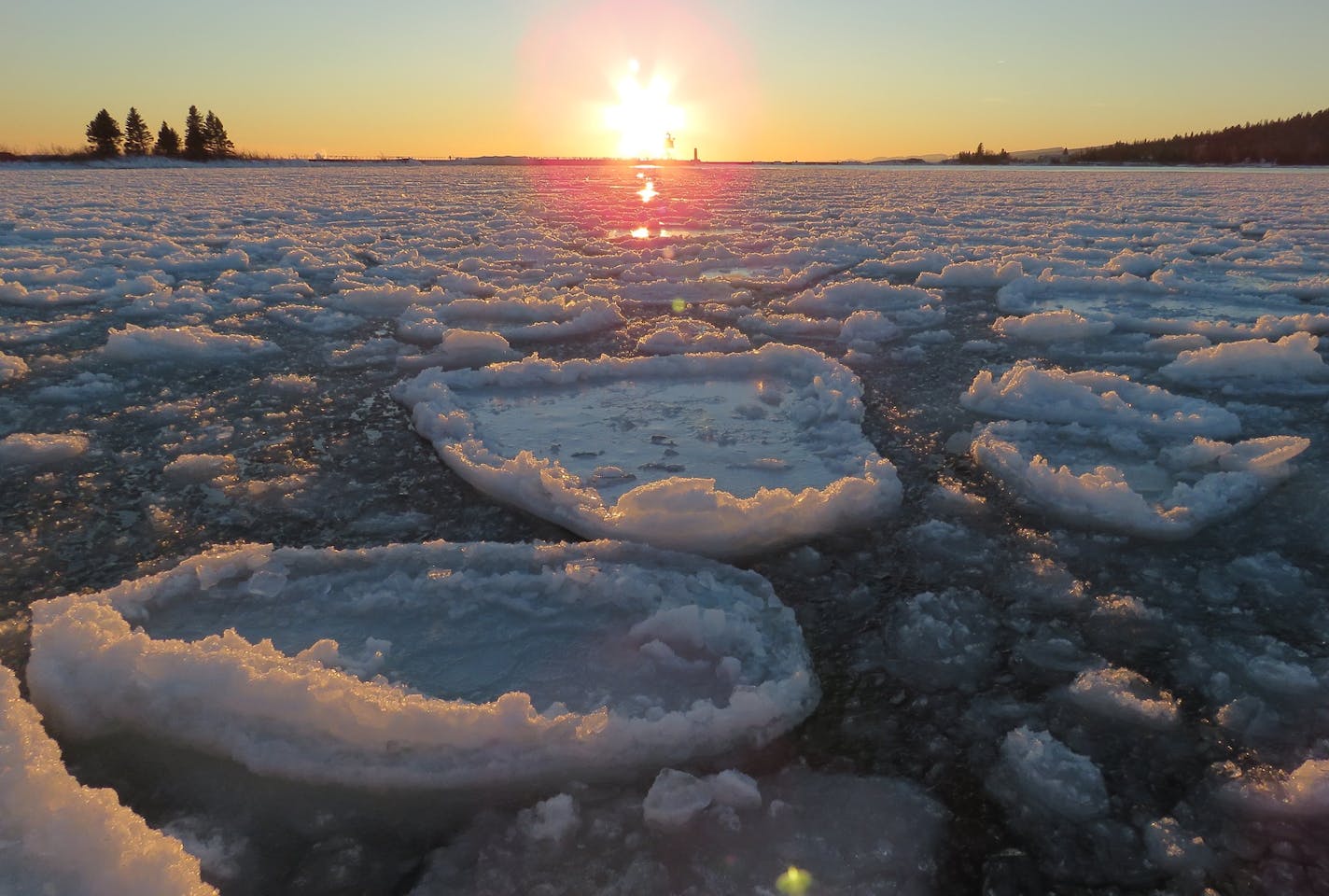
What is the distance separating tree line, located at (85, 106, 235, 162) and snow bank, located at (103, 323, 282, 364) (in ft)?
158

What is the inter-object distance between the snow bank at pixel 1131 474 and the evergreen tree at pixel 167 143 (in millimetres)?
56309

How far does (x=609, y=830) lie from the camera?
4.91 feet

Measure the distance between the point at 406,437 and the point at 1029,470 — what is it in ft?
8.58

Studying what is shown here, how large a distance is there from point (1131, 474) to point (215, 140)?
192 feet

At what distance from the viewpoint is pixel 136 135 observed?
149 ft

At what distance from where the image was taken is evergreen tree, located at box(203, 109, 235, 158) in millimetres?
48031

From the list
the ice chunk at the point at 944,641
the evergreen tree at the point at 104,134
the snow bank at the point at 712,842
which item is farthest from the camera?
the evergreen tree at the point at 104,134

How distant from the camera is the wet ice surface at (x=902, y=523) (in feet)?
4.94

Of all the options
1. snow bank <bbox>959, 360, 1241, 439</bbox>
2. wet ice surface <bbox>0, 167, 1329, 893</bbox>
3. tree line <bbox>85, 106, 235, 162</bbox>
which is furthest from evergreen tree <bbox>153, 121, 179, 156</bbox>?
snow bank <bbox>959, 360, 1241, 439</bbox>

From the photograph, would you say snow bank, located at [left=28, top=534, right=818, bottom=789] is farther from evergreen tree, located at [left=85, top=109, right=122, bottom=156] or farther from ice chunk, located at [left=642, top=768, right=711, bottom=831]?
evergreen tree, located at [left=85, top=109, right=122, bottom=156]

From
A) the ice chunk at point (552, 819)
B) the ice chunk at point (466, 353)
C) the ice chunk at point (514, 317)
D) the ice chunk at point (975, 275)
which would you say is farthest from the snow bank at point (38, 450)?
the ice chunk at point (975, 275)

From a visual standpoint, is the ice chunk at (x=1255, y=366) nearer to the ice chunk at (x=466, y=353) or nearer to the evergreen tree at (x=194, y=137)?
the ice chunk at (x=466, y=353)

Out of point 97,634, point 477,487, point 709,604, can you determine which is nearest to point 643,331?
point 477,487

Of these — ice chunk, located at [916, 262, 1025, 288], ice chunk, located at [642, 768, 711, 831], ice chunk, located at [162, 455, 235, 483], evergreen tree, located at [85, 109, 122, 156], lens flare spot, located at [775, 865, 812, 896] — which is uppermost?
evergreen tree, located at [85, 109, 122, 156]
